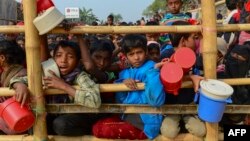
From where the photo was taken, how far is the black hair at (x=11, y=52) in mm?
2951

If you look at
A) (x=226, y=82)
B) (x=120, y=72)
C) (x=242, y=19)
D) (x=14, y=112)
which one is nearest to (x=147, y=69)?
(x=120, y=72)

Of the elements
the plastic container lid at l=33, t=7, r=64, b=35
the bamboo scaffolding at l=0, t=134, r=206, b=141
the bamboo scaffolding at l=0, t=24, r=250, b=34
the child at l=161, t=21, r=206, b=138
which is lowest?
the bamboo scaffolding at l=0, t=134, r=206, b=141

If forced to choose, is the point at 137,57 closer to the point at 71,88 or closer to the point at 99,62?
the point at 99,62

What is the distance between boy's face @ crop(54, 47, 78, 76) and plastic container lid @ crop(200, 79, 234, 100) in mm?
1024

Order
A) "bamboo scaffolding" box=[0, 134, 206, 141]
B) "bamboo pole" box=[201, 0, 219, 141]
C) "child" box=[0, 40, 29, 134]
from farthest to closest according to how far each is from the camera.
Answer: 1. "child" box=[0, 40, 29, 134]
2. "bamboo scaffolding" box=[0, 134, 206, 141]
3. "bamboo pole" box=[201, 0, 219, 141]

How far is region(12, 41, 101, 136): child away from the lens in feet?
8.38

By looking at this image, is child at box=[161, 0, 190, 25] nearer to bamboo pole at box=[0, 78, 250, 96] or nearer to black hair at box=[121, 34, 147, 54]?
black hair at box=[121, 34, 147, 54]

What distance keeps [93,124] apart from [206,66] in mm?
997

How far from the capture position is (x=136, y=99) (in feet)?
8.80

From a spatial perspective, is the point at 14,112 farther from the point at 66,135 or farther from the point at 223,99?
the point at 223,99

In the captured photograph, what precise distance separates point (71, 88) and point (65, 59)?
0.31 metres

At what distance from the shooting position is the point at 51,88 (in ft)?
8.60

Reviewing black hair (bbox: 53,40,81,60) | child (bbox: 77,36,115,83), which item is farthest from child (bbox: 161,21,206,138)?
black hair (bbox: 53,40,81,60)

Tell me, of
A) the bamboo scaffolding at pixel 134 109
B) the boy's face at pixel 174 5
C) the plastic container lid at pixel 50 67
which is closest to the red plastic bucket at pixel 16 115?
the bamboo scaffolding at pixel 134 109
